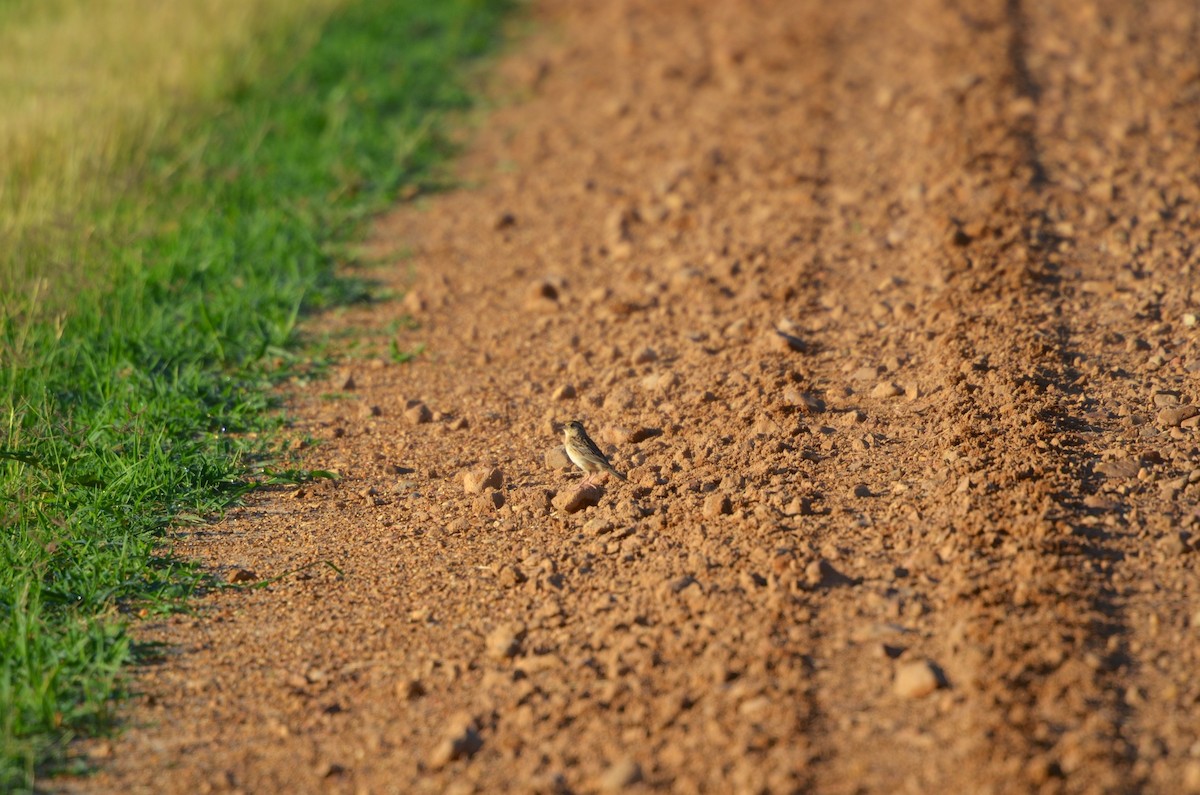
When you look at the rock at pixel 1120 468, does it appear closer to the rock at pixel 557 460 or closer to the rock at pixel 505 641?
the rock at pixel 557 460

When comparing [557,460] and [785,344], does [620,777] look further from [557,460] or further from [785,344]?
[785,344]

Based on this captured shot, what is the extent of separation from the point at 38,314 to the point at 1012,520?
4104mm

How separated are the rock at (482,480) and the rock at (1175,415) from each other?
2.36 m

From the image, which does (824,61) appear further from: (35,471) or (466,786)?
(466,786)

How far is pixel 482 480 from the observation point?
455cm

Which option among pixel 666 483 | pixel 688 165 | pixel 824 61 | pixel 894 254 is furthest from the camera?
pixel 824 61

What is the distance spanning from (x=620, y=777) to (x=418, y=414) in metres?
2.27

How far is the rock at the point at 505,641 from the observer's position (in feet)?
12.0

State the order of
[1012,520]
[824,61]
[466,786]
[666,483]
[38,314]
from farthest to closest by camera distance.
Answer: [824,61], [38,314], [666,483], [1012,520], [466,786]

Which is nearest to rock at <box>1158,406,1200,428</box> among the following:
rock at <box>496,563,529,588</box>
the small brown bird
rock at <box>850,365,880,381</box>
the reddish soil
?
the reddish soil

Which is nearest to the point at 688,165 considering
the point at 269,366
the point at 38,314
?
the point at 269,366

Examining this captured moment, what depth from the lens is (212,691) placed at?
366cm

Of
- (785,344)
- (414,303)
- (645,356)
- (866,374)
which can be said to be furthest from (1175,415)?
(414,303)

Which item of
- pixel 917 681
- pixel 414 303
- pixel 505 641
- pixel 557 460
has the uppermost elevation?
pixel 917 681
